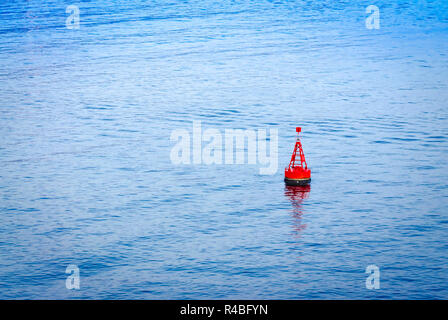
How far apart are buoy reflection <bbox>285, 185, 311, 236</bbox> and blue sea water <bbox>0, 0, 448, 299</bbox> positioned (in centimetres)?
28

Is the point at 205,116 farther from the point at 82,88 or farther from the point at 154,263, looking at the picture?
the point at 154,263

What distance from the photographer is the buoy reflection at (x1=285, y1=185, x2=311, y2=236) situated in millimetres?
70250

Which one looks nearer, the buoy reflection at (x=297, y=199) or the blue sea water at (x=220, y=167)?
the blue sea water at (x=220, y=167)

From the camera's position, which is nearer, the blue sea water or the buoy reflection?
the blue sea water

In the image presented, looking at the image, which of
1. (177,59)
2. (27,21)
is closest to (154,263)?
(177,59)

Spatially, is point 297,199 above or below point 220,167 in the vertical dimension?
below

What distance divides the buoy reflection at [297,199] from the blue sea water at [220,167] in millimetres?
279

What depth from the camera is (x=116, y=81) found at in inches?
5645

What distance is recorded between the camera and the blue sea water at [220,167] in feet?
199

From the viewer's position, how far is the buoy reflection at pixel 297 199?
70.2 meters

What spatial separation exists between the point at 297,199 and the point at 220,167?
595 inches

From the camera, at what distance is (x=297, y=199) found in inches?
3068
